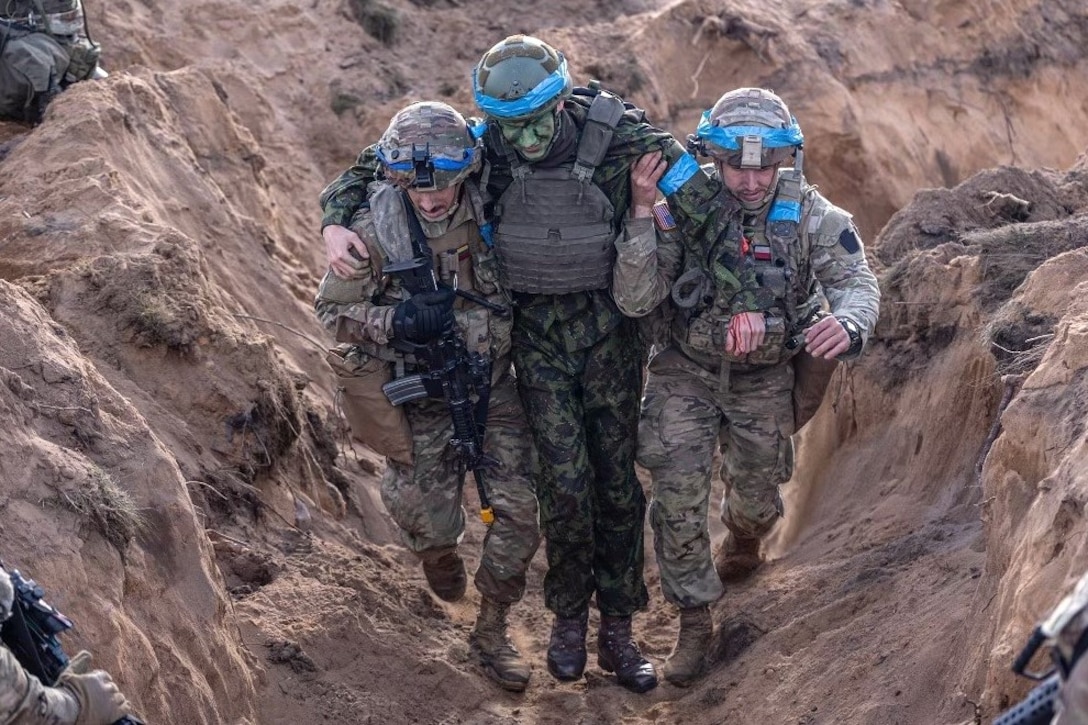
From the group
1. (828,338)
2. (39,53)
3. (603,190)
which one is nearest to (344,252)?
(603,190)

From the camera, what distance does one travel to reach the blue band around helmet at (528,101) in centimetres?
607

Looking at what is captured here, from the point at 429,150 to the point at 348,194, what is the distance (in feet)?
1.84

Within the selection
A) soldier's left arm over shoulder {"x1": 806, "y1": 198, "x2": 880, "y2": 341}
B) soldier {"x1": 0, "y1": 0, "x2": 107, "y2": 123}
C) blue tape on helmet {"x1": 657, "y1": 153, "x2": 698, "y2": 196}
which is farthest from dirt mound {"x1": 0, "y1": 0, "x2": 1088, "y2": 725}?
blue tape on helmet {"x1": 657, "y1": 153, "x2": 698, "y2": 196}

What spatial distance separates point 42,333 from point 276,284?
3.59m

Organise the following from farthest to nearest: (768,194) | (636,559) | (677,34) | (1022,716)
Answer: (677,34), (636,559), (768,194), (1022,716)

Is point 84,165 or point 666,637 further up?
point 84,165

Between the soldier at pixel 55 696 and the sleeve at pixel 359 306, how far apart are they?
7.64 feet

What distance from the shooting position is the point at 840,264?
633cm

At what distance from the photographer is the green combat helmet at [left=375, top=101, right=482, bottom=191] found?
612 cm

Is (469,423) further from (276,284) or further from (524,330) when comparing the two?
(276,284)

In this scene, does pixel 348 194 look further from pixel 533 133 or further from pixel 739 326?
pixel 739 326

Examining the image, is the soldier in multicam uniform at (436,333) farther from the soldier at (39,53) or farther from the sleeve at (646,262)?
the soldier at (39,53)

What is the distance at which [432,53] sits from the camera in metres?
13.9

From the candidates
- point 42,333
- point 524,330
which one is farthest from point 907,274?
point 42,333
